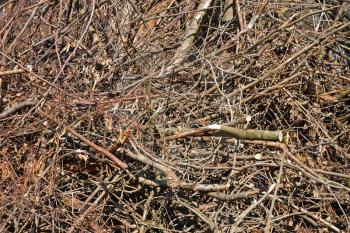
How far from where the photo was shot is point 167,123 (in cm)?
371

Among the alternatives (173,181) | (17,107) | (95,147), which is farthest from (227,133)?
(17,107)

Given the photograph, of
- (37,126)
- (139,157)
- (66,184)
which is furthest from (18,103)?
(139,157)

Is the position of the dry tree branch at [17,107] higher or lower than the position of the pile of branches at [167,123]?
higher

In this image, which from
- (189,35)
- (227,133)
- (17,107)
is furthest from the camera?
(189,35)

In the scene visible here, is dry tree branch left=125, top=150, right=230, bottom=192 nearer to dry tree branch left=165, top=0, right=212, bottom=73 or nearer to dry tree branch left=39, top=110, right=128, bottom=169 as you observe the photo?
dry tree branch left=39, top=110, right=128, bottom=169

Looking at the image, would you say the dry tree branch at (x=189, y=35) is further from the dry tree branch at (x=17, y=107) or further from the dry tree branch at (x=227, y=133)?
the dry tree branch at (x=17, y=107)

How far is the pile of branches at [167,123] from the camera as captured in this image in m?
3.40

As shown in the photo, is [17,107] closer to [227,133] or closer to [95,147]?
[95,147]

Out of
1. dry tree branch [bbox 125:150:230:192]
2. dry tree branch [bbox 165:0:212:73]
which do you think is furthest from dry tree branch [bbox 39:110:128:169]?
dry tree branch [bbox 165:0:212:73]

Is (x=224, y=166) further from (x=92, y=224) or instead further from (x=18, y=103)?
(x=18, y=103)

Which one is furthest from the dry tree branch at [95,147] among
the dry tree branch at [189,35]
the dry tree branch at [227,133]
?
the dry tree branch at [189,35]

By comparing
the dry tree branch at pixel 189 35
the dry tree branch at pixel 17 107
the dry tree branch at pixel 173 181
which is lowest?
the dry tree branch at pixel 173 181

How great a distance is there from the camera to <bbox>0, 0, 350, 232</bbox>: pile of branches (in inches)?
134

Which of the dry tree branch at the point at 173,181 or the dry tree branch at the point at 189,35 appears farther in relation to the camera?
the dry tree branch at the point at 189,35
